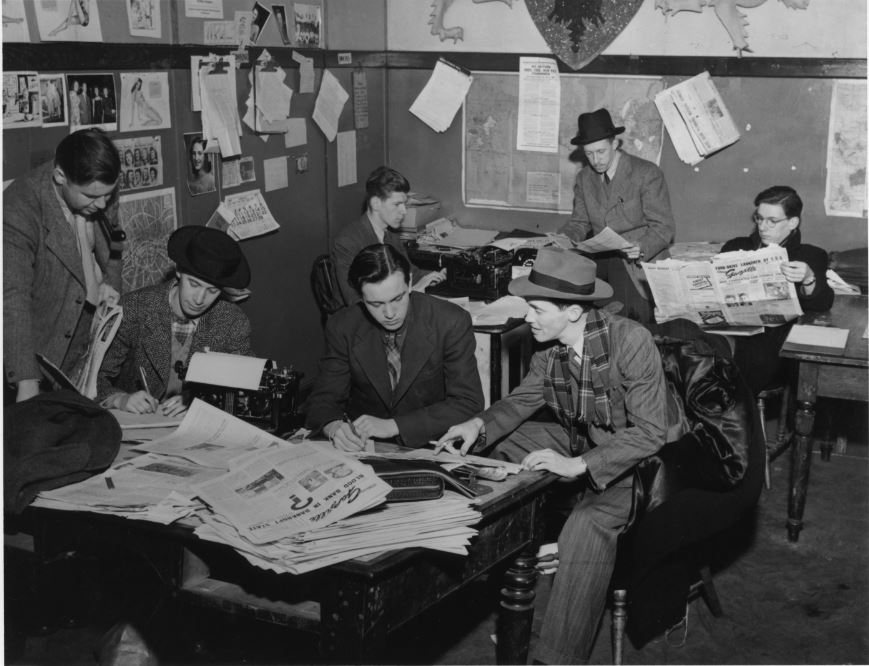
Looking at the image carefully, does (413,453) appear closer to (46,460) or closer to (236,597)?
(236,597)

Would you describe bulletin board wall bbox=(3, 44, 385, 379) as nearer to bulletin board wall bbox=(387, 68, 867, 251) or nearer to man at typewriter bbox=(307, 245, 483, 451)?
bulletin board wall bbox=(387, 68, 867, 251)

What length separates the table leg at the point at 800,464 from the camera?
14.4 feet

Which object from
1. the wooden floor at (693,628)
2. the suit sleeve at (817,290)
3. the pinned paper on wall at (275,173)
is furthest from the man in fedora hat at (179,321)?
the suit sleeve at (817,290)

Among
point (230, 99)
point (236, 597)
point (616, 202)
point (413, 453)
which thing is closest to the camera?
point (236, 597)

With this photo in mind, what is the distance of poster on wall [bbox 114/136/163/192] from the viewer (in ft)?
14.8

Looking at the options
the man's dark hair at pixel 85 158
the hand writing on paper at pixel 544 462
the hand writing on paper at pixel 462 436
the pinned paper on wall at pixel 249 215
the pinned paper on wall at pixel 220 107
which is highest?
the pinned paper on wall at pixel 220 107

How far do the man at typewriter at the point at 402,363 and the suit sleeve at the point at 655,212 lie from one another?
93.4 inches

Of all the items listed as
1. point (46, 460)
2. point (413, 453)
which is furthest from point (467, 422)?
point (46, 460)

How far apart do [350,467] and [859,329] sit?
2.91 metres

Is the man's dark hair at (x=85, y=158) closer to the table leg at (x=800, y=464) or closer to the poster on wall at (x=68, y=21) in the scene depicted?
the poster on wall at (x=68, y=21)

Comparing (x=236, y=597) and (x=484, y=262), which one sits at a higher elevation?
(x=484, y=262)

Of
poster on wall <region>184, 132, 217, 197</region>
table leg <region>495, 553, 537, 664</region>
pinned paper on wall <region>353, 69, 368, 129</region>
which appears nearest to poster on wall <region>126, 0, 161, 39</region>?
poster on wall <region>184, 132, 217, 197</region>

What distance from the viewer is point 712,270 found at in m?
4.74

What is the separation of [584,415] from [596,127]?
2.87 metres
